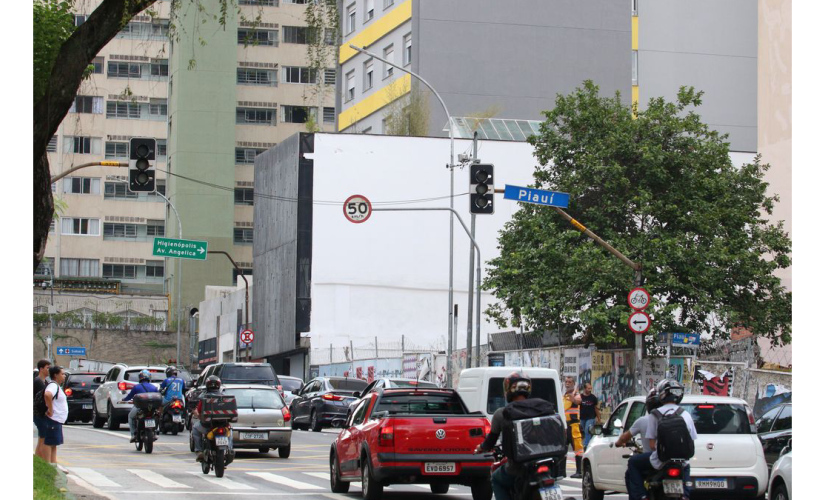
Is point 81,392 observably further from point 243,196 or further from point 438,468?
point 243,196

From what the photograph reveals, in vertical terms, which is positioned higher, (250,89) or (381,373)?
(250,89)

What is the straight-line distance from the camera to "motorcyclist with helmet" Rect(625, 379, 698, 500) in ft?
43.3

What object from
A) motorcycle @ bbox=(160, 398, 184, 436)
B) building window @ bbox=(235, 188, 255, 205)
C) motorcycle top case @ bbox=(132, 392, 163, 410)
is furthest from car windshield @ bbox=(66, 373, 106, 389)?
building window @ bbox=(235, 188, 255, 205)

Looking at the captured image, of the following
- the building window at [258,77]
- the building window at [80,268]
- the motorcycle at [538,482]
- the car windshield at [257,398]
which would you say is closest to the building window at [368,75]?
the building window at [258,77]

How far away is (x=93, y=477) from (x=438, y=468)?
21.8ft

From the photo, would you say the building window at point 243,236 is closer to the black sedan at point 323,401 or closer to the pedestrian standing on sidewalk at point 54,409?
the black sedan at point 323,401

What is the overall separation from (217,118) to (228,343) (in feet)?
85.1

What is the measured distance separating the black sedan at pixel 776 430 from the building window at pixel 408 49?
4401cm

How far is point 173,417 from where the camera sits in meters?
32.7

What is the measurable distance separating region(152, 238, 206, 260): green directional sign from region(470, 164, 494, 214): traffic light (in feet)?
67.8

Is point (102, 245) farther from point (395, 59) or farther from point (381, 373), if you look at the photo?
point (381, 373)

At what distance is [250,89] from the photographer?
94688mm
